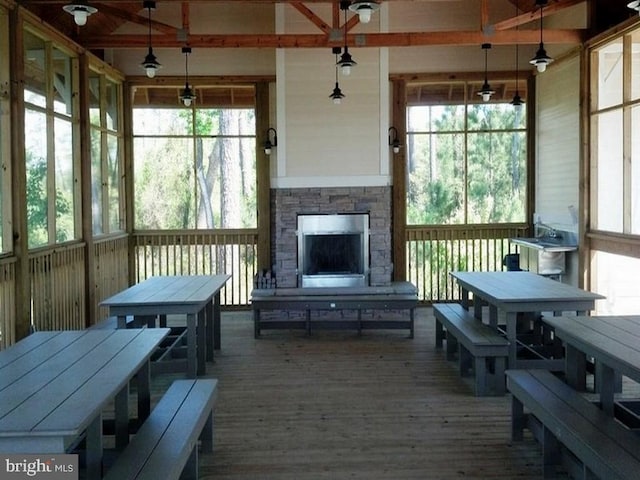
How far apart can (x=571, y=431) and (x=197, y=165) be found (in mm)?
7186

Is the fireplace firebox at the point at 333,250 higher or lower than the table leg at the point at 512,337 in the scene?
higher

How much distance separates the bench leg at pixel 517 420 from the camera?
13.6ft

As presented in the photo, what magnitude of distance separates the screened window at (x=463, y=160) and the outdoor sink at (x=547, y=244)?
667mm

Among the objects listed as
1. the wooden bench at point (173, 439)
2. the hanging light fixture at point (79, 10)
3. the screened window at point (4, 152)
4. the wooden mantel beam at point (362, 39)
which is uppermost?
the wooden mantel beam at point (362, 39)

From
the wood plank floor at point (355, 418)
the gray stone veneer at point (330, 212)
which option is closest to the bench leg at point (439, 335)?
the wood plank floor at point (355, 418)

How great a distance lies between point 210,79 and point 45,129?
10.2ft

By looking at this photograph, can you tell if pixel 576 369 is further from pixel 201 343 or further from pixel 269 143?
pixel 269 143

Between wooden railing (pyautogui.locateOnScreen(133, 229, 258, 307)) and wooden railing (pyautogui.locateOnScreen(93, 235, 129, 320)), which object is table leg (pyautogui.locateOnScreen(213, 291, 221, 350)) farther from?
wooden railing (pyautogui.locateOnScreen(133, 229, 258, 307))

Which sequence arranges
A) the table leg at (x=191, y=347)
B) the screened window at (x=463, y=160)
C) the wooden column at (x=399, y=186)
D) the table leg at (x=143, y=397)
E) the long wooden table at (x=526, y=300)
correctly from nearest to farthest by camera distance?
the table leg at (x=143, y=397), the long wooden table at (x=526, y=300), the table leg at (x=191, y=347), the wooden column at (x=399, y=186), the screened window at (x=463, y=160)

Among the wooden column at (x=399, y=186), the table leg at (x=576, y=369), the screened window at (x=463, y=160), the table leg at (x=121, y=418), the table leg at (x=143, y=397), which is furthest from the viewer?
the screened window at (x=463, y=160)

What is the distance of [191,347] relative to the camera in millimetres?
5465

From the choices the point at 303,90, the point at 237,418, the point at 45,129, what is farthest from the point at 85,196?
the point at 237,418

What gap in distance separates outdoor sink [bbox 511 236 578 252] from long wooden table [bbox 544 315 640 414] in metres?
3.74

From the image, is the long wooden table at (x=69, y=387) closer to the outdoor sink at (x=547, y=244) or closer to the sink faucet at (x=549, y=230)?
the outdoor sink at (x=547, y=244)
